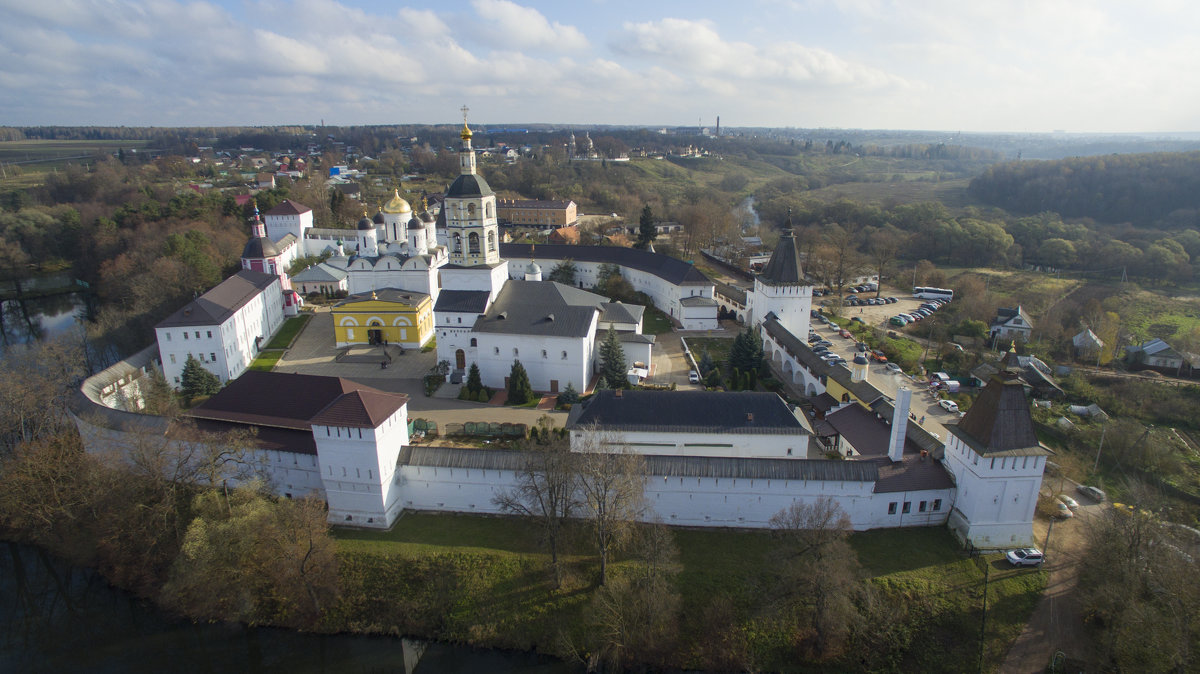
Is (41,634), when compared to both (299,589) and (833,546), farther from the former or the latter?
(833,546)

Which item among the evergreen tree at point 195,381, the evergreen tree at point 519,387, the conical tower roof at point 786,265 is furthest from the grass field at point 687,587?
the conical tower roof at point 786,265

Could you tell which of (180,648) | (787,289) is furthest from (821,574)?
(787,289)

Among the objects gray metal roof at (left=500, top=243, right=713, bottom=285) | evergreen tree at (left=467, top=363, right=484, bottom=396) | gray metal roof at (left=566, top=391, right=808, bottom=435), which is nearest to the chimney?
gray metal roof at (left=566, top=391, right=808, bottom=435)

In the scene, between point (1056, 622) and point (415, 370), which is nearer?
point (1056, 622)

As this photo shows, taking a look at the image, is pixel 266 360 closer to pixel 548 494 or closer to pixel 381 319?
pixel 381 319

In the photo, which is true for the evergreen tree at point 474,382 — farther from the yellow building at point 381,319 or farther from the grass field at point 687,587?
the grass field at point 687,587

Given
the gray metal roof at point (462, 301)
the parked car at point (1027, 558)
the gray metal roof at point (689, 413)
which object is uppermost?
the gray metal roof at point (462, 301)
